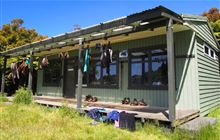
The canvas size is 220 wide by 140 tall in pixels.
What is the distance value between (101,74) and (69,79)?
97.8 inches

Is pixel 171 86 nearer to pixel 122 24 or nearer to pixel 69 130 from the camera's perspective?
pixel 122 24

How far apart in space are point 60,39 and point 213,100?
273 inches

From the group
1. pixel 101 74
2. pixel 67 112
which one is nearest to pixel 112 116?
pixel 67 112

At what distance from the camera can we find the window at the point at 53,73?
11.8 meters

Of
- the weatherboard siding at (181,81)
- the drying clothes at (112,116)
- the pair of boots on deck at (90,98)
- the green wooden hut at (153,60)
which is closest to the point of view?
the drying clothes at (112,116)

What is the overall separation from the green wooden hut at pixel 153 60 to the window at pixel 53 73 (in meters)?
2.06

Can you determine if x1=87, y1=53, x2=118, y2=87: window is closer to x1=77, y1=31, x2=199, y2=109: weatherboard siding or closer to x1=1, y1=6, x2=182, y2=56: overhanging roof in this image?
x1=77, y1=31, x2=199, y2=109: weatherboard siding

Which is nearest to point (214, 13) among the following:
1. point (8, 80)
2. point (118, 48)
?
point (118, 48)

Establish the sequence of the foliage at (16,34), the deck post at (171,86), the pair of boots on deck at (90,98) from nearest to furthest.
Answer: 1. the deck post at (171,86)
2. the pair of boots on deck at (90,98)
3. the foliage at (16,34)

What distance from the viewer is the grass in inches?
172

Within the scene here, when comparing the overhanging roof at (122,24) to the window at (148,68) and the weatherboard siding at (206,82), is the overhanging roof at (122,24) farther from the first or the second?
the weatherboard siding at (206,82)

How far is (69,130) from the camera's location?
4.94m

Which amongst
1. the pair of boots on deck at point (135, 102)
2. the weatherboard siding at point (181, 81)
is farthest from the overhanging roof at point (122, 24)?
the pair of boots on deck at point (135, 102)

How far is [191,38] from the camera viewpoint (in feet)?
22.6
